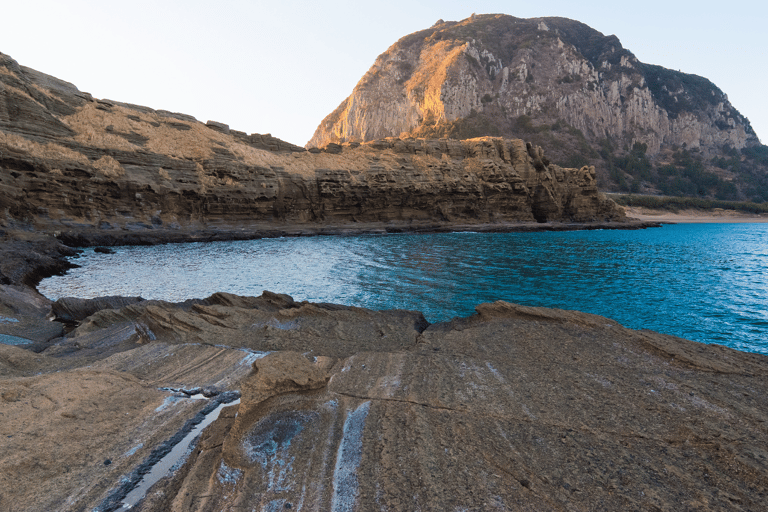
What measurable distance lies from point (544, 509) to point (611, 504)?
0.54 metres

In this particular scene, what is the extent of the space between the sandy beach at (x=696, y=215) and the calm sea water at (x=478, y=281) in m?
74.5

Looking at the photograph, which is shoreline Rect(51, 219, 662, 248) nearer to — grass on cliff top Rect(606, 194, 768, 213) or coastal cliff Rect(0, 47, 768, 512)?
coastal cliff Rect(0, 47, 768, 512)

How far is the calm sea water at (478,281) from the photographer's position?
1238 centimetres

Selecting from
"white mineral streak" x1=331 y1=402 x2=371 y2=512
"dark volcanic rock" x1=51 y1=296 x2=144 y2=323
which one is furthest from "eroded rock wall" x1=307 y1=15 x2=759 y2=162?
"white mineral streak" x1=331 y1=402 x2=371 y2=512

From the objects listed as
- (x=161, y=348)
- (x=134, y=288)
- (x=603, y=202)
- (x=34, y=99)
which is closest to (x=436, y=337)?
(x=161, y=348)

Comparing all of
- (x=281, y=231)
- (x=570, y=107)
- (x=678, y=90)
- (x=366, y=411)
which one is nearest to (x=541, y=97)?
(x=570, y=107)

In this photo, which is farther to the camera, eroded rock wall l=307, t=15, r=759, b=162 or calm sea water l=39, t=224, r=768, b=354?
eroded rock wall l=307, t=15, r=759, b=162

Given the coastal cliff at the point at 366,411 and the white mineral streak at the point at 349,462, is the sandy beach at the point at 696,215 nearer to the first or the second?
the coastal cliff at the point at 366,411

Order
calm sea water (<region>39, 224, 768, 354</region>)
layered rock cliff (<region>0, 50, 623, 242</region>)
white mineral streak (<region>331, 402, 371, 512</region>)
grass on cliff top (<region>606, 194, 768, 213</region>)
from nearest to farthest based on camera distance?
white mineral streak (<region>331, 402, 371, 512</region>) < calm sea water (<region>39, 224, 768, 354</region>) < layered rock cliff (<region>0, 50, 623, 242</region>) < grass on cliff top (<region>606, 194, 768, 213</region>)

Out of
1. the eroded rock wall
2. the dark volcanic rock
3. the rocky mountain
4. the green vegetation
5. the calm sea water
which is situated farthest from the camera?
the green vegetation

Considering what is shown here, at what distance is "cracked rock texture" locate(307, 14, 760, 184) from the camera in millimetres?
133250

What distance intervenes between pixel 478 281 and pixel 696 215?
11454 cm

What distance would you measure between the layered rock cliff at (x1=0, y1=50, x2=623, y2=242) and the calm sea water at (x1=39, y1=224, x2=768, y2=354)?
11.1m

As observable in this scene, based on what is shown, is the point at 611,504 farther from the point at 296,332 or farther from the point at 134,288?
the point at 134,288
